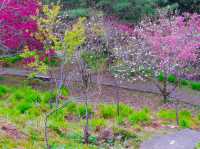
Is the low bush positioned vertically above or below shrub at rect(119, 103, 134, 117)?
above

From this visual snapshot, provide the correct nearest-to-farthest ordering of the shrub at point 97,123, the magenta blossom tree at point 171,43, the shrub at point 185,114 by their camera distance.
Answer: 1. the shrub at point 97,123
2. the shrub at point 185,114
3. the magenta blossom tree at point 171,43

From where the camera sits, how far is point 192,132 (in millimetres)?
9352

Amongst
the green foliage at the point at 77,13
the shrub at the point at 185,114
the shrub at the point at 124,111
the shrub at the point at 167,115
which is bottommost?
the shrub at the point at 185,114

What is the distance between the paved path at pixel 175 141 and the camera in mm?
8219

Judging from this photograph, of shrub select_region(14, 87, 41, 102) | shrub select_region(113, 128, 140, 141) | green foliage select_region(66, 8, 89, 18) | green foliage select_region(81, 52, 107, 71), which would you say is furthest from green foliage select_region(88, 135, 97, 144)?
green foliage select_region(66, 8, 89, 18)

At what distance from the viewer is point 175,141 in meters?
8.59

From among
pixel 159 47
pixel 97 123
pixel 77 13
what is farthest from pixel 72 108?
→ pixel 77 13

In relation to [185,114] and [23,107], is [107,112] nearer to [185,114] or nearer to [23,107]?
[23,107]

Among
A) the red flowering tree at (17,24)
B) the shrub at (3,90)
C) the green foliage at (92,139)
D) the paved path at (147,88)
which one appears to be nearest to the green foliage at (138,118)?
the green foliage at (92,139)

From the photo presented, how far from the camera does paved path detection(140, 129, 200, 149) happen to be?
8.22m

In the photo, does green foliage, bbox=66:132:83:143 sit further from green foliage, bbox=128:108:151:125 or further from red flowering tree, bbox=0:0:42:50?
red flowering tree, bbox=0:0:42:50

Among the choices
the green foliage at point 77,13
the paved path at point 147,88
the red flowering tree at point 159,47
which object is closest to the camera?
the red flowering tree at point 159,47

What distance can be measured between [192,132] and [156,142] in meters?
1.18

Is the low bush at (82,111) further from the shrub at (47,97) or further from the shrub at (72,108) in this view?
the shrub at (47,97)
